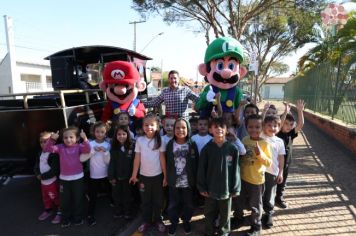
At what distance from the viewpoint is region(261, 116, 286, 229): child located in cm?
376

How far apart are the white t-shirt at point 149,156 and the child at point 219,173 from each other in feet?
1.82

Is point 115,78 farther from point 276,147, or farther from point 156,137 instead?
point 276,147

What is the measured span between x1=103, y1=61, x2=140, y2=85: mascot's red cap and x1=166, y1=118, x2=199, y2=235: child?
166cm

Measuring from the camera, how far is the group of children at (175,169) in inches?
134

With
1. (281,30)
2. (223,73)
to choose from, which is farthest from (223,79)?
(281,30)

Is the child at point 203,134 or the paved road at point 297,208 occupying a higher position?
the child at point 203,134

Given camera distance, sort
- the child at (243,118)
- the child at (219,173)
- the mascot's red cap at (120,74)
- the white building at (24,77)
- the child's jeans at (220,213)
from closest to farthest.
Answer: the child at (219,173)
the child's jeans at (220,213)
the child at (243,118)
the mascot's red cap at (120,74)
the white building at (24,77)

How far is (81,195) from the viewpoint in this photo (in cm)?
391

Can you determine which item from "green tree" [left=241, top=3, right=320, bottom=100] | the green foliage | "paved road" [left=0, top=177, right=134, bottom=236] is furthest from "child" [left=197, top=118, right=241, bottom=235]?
"green tree" [left=241, top=3, right=320, bottom=100]

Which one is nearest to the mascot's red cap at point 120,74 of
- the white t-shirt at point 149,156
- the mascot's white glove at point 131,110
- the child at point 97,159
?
the mascot's white glove at point 131,110

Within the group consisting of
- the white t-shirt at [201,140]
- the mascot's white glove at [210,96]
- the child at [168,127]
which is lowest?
the white t-shirt at [201,140]

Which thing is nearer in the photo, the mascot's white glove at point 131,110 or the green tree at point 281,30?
the mascot's white glove at point 131,110

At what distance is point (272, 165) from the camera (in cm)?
380

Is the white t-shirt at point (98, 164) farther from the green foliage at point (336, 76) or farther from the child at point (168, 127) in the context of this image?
the green foliage at point (336, 76)
